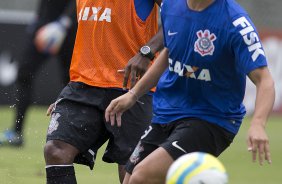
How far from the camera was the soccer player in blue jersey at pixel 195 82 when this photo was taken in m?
6.80

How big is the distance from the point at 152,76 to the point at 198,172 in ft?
4.99

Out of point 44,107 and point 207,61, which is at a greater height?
point 207,61

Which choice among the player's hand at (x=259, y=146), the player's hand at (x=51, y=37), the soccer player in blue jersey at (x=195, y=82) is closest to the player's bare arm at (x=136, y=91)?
the soccer player in blue jersey at (x=195, y=82)

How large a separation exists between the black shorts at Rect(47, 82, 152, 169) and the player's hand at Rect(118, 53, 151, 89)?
387mm

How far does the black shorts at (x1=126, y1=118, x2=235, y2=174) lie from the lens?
22.7 ft

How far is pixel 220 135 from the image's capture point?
7.14 metres

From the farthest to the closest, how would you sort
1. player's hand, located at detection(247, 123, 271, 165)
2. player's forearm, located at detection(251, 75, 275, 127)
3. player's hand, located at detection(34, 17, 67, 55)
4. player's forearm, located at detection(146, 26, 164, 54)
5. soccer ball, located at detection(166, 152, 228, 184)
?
player's hand, located at detection(34, 17, 67, 55), player's forearm, located at detection(146, 26, 164, 54), player's forearm, located at detection(251, 75, 275, 127), player's hand, located at detection(247, 123, 271, 165), soccer ball, located at detection(166, 152, 228, 184)

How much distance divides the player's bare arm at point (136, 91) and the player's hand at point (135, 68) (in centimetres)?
44

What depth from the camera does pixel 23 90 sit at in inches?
546

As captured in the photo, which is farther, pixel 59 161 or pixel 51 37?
pixel 51 37

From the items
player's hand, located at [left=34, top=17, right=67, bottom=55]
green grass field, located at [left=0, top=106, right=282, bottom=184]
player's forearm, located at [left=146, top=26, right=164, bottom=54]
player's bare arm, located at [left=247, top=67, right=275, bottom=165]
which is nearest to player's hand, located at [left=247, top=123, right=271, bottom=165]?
player's bare arm, located at [left=247, top=67, right=275, bottom=165]

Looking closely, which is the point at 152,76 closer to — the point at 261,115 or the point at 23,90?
the point at 261,115

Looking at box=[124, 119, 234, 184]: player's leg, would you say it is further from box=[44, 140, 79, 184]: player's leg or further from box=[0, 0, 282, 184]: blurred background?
box=[0, 0, 282, 184]: blurred background

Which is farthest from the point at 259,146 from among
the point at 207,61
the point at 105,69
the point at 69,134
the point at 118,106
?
the point at 105,69
